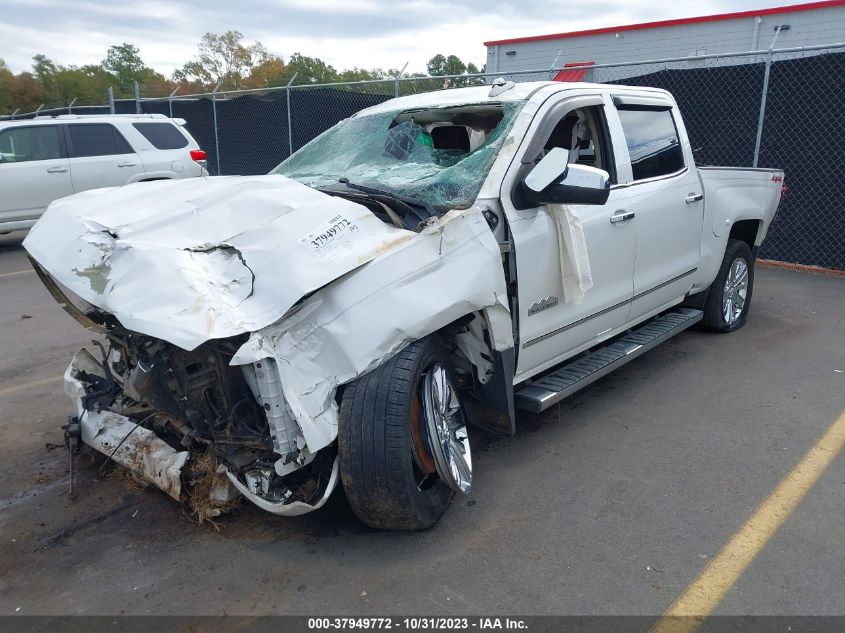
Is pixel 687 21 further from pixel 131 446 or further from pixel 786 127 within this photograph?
pixel 131 446

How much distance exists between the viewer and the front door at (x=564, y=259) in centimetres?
360

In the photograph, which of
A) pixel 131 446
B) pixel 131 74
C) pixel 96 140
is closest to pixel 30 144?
pixel 96 140

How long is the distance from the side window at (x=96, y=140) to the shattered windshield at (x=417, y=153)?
25.8 feet

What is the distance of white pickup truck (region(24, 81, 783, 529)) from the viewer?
2729 millimetres

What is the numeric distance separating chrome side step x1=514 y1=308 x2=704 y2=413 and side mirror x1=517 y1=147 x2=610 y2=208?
3.39 ft

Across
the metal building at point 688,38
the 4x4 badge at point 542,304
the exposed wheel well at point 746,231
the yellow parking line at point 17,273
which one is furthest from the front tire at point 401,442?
the metal building at point 688,38

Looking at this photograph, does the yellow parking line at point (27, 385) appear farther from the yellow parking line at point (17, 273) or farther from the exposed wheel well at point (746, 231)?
the exposed wheel well at point (746, 231)

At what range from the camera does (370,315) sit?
2.80 meters

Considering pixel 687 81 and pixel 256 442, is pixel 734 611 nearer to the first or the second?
pixel 256 442

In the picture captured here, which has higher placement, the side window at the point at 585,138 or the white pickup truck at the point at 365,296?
the side window at the point at 585,138

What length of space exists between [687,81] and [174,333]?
8880mm

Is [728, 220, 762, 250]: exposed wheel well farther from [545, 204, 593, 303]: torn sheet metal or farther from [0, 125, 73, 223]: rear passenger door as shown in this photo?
[0, 125, 73, 223]: rear passenger door

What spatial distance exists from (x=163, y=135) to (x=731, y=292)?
9.50m

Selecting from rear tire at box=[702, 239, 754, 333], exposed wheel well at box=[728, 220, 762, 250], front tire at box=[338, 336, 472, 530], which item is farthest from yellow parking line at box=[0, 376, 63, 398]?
exposed wheel well at box=[728, 220, 762, 250]
